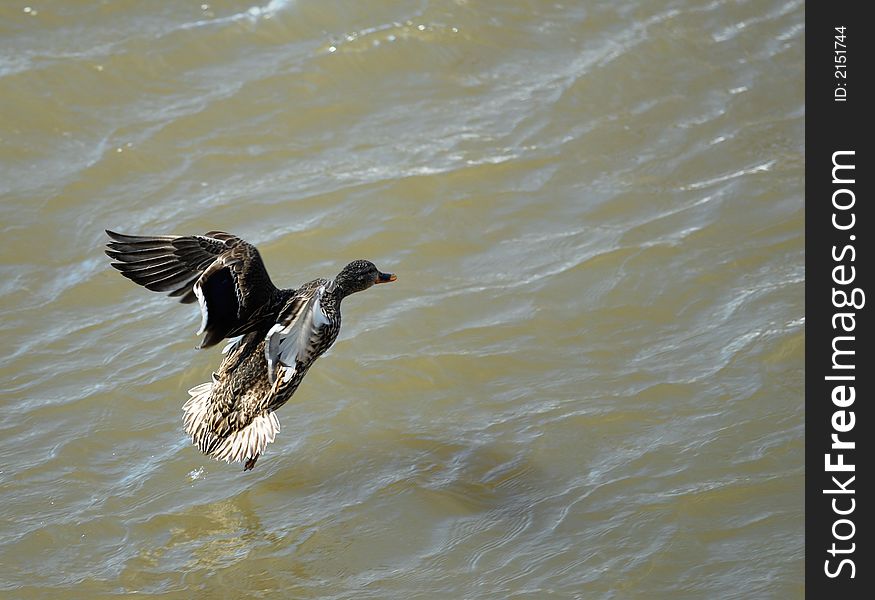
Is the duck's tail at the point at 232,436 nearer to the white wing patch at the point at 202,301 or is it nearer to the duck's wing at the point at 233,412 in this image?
the duck's wing at the point at 233,412

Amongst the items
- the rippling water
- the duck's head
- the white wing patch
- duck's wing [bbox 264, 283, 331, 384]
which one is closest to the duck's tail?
the rippling water

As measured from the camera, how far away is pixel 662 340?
631cm

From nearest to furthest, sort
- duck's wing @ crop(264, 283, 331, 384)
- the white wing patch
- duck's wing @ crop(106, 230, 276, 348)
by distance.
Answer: duck's wing @ crop(264, 283, 331, 384), the white wing patch, duck's wing @ crop(106, 230, 276, 348)

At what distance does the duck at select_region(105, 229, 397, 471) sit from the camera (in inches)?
215

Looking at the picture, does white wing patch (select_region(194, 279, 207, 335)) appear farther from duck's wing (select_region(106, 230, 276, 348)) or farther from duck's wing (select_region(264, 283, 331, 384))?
duck's wing (select_region(264, 283, 331, 384))

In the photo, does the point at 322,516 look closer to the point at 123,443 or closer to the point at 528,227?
the point at 123,443

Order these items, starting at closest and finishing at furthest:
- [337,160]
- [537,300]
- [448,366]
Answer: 1. [448,366]
2. [537,300]
3. [337,160]

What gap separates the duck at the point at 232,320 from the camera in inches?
215

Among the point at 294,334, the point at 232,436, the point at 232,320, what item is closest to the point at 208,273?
the point at 232,320

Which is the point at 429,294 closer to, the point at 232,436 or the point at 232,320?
the point at 232,320

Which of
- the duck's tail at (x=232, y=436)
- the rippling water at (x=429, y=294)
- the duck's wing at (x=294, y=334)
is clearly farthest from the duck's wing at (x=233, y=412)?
the duck's wing at (x=294, y=334)

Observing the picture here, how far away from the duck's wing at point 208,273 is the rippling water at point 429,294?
67 cm

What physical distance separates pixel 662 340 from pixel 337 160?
103 inches
